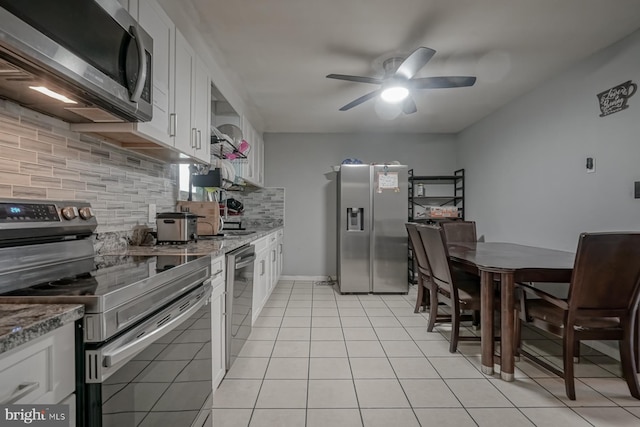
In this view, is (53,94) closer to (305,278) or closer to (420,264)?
(420,264)

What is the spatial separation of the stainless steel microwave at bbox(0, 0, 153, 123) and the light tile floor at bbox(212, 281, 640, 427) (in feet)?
5.32

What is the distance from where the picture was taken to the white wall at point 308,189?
479cm

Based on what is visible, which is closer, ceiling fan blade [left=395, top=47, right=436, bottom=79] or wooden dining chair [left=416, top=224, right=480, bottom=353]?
ceiling fan blade [left=395, top=47, right=436, bottom=79]

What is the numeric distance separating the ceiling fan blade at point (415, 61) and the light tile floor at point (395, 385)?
2165 mm

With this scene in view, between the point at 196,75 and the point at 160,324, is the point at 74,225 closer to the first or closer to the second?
the point at 160,324

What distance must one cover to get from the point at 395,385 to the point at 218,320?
1184mm

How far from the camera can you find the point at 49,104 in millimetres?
1178

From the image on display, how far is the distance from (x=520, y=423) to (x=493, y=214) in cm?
290

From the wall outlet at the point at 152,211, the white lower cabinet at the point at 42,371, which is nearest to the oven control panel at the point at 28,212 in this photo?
the white lower cabinet at the point at 42,371

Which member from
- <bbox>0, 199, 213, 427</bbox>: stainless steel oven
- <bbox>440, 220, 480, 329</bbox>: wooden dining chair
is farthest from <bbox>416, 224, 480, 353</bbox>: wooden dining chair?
<bbox>0, 199, 213, 427</bbox>: stainless steel oven

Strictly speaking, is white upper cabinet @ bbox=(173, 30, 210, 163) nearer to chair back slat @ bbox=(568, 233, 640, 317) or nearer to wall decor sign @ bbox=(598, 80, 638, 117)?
chair back slat @ bbox=(568, 233, 640, 317)

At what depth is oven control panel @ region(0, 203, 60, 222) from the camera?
3.18 feet

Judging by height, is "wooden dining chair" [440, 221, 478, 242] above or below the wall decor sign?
below

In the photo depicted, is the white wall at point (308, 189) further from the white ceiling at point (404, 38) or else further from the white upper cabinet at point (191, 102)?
the white upper cabinet at point (191, 102)
